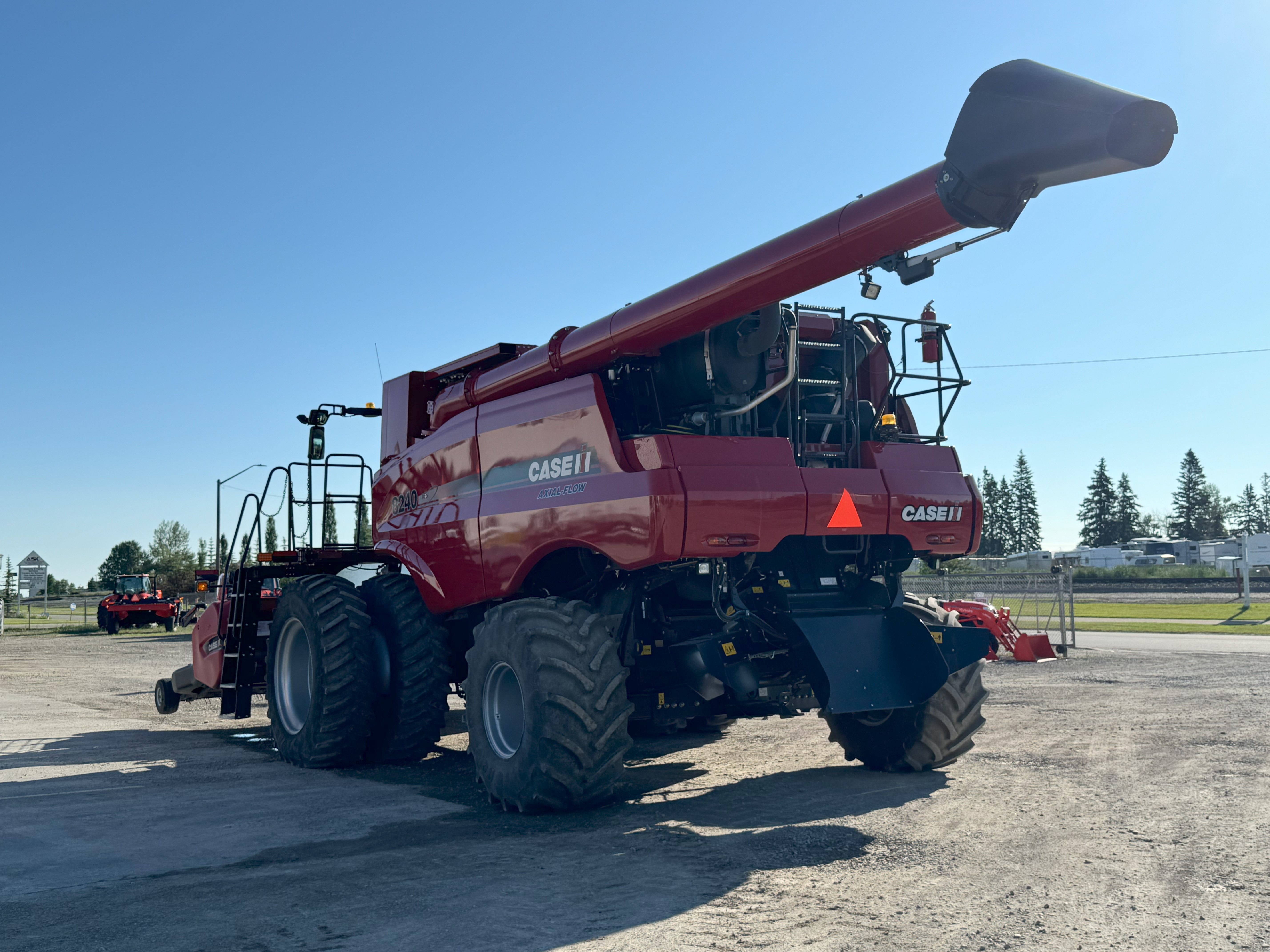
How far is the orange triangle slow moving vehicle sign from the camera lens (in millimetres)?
6797

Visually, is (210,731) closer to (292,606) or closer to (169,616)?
(292,606)

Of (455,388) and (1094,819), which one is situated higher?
(455,388)

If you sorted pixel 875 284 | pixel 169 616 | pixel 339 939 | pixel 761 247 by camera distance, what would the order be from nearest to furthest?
1. pixel 339 939
2. pixel 875 284
3. pixel 761 247
4. pixel 169 616

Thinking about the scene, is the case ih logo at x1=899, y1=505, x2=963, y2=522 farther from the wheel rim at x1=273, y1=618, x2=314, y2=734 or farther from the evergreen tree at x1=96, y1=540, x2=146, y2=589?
the evergreen tree at x1=96, y1=540, x2=146, y2=589

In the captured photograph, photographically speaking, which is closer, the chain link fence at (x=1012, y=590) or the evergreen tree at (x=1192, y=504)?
the chain link fence at (x=1012, y=590)

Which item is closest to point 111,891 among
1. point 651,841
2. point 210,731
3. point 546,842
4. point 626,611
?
point 546,842

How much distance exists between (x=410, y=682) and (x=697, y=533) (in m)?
3.61

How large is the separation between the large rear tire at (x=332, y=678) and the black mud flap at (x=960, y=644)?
4.69m

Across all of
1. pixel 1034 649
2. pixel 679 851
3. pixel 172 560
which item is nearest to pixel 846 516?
pixel 679 851

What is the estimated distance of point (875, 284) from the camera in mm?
5629

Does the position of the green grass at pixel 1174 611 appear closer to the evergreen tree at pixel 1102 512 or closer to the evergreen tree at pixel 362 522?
the evergreen tree at pixel 362 522

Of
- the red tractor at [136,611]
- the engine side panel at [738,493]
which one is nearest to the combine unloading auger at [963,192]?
the engine side panel at [738,493]

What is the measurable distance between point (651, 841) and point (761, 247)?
3.44 metres

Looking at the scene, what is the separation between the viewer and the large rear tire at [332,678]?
8656 millimetres
